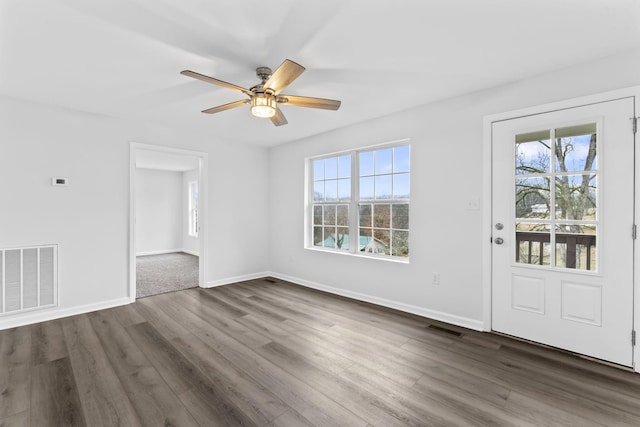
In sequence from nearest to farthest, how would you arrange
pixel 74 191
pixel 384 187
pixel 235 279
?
pixel 74 191
pixel 384 187
pixel 235 279

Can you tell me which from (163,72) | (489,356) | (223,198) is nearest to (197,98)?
(163,72)

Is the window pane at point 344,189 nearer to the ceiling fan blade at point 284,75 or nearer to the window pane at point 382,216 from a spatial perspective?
the window pane at point 382,216

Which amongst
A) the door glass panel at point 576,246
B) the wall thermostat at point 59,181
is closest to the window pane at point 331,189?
the door glass panel at point 576,246

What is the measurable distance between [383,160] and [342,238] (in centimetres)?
131

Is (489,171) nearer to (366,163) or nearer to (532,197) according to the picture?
(532,197)

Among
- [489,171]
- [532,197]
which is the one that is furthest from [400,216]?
[532,197]

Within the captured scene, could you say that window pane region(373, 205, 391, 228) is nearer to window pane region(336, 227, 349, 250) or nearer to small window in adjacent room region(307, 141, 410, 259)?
small window in adjacent room region(307, 141, 410, 259)

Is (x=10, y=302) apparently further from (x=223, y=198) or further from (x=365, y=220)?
(x=365, y=220)

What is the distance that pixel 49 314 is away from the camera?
10.7ft

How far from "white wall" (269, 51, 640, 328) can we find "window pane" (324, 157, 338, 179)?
35cm

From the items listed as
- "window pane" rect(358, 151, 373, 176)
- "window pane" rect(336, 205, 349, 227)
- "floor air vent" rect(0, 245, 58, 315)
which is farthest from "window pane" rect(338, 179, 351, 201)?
"floor air vent" rect(0, 245, 58, 315)

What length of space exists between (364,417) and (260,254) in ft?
12.6

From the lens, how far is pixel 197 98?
3.10 m

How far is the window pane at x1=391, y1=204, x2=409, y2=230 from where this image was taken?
11.8 ft
